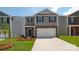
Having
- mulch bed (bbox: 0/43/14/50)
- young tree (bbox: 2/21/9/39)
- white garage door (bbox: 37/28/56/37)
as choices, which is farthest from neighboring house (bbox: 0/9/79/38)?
mulch bed (bbox: 0/43/14/50)

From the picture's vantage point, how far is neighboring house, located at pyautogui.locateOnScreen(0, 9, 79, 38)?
934 centimetres

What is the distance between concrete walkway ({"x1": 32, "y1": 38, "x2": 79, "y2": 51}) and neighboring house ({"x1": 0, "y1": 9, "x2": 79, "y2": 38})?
11.6 inches

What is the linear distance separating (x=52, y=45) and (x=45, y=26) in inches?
44.9

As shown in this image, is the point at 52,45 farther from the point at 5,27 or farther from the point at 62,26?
the point at 5,27

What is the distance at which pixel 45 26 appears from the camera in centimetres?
1036

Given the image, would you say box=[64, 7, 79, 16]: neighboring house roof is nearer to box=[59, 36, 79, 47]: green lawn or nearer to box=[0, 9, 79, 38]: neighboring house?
box=[0, 9, 79, 38]: neighboring house

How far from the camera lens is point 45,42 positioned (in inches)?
380

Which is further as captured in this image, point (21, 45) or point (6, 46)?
point (21, 45)

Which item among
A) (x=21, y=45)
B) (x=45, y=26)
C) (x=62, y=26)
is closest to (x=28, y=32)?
(x=21, y=45)

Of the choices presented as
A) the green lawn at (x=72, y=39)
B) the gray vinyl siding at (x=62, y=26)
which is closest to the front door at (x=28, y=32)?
the gray vinyl siding at (x=62, y=26)
